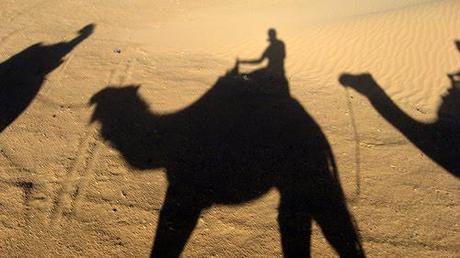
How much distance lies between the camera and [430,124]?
675 centimetres

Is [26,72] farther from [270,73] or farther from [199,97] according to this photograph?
[270,73]

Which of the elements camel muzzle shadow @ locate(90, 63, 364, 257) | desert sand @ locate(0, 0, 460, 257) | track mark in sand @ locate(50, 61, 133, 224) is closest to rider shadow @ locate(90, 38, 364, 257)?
camel muzzle shadow @ locate(90, 63, 364, 257)

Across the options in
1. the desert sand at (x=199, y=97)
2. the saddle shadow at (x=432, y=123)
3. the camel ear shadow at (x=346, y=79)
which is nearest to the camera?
the desert sand at (x=199, y=97)

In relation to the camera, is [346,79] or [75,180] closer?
[75,180]

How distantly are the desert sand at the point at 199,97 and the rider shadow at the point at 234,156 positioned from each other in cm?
14

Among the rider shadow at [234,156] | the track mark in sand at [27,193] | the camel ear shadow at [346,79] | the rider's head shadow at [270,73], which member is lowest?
the track mark in sand at [27,193]

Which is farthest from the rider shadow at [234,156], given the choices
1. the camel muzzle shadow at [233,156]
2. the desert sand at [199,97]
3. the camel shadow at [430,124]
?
the camel shadow at [430,124]

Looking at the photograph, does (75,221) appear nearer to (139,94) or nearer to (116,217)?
(116,217)

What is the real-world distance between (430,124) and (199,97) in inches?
151

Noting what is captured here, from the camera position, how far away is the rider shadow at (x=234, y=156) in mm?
4820

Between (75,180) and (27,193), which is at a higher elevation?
(75,180)

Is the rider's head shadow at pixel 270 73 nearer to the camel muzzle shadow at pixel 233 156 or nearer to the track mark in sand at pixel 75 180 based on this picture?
the camel muzzle shadow at pixel 233 156

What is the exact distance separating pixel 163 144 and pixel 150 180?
0.79 metres

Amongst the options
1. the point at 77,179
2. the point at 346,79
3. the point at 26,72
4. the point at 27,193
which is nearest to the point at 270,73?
the point at 346,79
